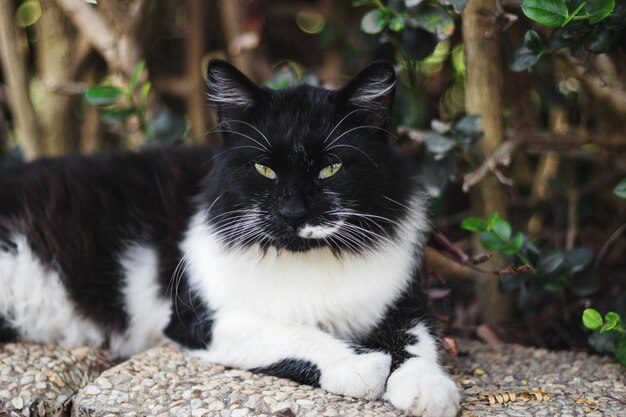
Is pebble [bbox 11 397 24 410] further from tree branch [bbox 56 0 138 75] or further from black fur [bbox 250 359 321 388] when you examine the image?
tree branch [bbox 56 0 138 75]

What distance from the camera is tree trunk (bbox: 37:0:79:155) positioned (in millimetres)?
3148

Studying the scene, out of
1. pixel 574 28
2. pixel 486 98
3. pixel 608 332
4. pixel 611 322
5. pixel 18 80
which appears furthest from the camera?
pixel 18 80

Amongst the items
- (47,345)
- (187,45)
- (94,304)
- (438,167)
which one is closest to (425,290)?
(438,167)

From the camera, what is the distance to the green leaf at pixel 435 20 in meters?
2.13

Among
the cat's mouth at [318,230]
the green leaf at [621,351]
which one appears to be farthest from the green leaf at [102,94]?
the green leaf at [621,351]

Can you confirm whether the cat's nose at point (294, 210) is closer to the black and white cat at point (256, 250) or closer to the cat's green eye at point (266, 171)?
the black and white cat at point (256, 250)

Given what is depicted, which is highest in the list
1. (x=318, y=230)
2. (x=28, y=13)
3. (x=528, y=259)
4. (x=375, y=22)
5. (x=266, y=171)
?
(x=375, y=22)

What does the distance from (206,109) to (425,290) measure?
5.96 feet

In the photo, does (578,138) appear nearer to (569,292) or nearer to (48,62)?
(569,292)

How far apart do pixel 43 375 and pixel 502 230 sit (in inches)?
61.2

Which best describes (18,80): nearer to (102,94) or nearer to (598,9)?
(102,94)

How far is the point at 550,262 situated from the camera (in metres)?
2.22

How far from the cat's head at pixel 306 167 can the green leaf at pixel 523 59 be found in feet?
1.57

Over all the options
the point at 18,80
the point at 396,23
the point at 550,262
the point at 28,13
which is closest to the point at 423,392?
the point at 550,262
